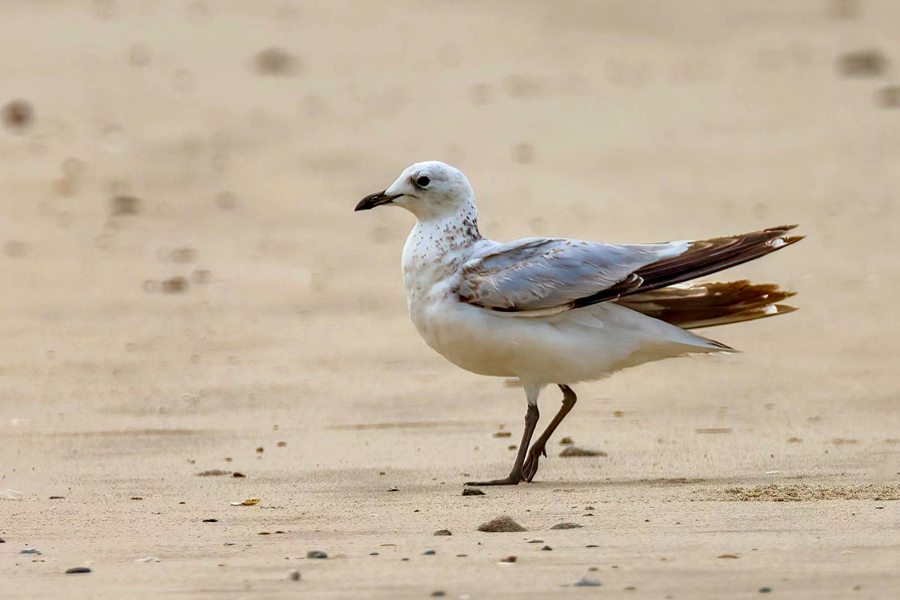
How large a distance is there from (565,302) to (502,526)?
1467 millimetres

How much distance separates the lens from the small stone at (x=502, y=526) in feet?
13.5

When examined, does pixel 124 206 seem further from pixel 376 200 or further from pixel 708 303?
pixel 708 303

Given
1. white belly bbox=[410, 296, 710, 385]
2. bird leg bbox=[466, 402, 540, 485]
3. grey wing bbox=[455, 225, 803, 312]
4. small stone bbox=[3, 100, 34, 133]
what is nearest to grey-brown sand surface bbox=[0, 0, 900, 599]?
small stone bbox=[3, 100, 34, 133]

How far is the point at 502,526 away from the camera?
163 inches

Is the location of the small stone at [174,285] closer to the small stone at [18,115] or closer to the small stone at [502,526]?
the small stone at [18,115]

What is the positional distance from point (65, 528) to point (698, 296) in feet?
8.34

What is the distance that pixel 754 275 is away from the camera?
927 cm

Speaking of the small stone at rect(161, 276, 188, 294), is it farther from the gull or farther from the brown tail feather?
the brown tail feather

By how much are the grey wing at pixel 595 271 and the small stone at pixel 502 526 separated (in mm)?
1411

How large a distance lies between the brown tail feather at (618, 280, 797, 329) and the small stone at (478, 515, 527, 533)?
5.40 feet

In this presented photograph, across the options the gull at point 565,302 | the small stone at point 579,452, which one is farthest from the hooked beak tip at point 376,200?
the small stone at point 579,452

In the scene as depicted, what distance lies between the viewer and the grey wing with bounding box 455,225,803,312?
539 centimetres

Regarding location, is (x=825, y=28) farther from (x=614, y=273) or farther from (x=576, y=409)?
(x=614, y=273)

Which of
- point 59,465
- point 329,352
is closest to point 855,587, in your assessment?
point 59,465
